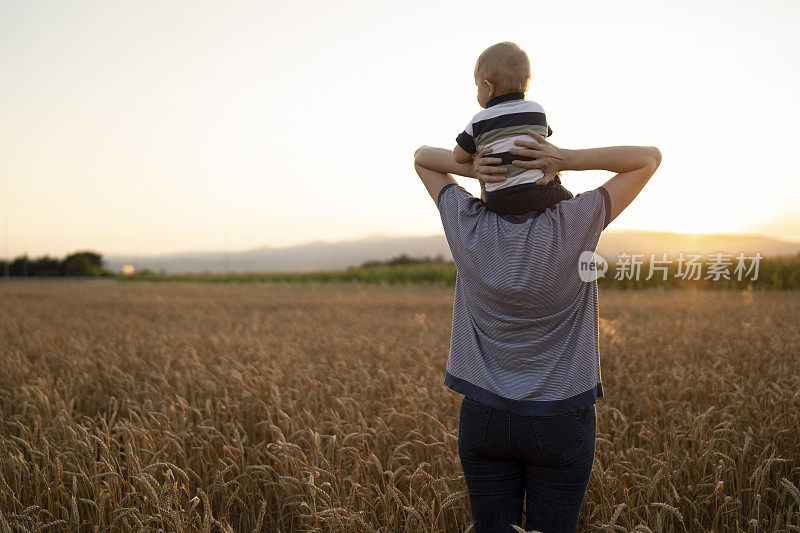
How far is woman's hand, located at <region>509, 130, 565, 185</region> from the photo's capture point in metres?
1.44

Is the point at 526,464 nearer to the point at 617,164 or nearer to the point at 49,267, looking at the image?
the point at 617,164

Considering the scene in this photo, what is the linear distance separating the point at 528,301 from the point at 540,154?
0.42 meters

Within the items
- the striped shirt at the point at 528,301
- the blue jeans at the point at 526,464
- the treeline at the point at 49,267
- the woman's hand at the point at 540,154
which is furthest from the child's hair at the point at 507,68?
the treeline at the point at 49,267

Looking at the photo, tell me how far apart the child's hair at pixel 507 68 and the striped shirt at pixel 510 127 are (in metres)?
0.03

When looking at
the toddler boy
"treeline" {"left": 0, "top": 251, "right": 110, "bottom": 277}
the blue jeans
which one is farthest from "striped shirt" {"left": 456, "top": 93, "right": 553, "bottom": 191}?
"treeline" {"left": 0, "top": 251, "right": 110, "bottom": 277}

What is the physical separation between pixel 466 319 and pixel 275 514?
1.82 metres

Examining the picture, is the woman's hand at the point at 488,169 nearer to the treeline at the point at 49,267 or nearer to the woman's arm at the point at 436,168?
the woman's arm at the point at 436,168

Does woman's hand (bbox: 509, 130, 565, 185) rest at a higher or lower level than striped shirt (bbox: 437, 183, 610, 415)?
higher

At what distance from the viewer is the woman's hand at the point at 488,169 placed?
1483 mm

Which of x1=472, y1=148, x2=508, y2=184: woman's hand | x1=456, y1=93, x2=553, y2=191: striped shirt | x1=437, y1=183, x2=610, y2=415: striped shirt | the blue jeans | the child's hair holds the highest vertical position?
the child's hair

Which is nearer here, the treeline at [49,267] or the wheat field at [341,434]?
the wheat field at [341,434]

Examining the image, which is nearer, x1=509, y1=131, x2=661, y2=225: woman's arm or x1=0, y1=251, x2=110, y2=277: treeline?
x1=509, y1=131, x2=661, y2=225: woman's arm

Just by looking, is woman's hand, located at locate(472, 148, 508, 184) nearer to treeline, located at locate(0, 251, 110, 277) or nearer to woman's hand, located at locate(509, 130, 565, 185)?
woman's hand, located at locate(509, 130, 565, 185)

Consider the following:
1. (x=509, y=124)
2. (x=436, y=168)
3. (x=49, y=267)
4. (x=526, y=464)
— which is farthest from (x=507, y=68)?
(x=49, y=267)
